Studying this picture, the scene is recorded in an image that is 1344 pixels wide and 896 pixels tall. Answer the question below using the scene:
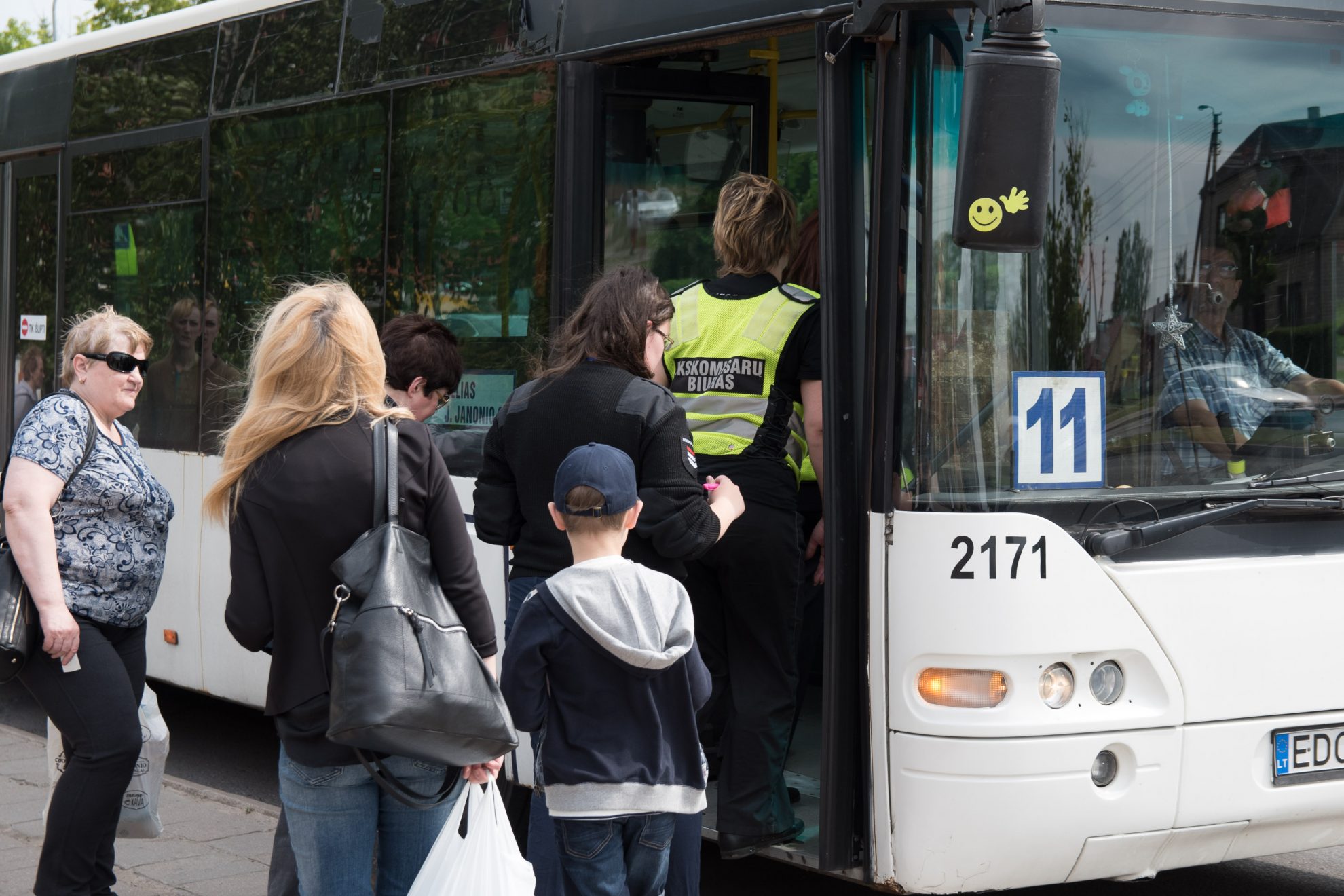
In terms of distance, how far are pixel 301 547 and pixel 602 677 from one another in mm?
695

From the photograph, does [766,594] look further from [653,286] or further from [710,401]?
[653,286]

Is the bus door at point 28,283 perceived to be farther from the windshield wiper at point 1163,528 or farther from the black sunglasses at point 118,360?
the windshield wiper at point 1163,528

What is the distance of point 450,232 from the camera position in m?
5.68

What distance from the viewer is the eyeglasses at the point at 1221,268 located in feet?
14.3

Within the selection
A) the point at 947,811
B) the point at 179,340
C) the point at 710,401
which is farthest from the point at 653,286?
the point at 179,340

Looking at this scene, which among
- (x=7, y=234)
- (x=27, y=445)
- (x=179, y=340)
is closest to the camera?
(x=27, y=445)

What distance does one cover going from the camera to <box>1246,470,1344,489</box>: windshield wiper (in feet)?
14.3

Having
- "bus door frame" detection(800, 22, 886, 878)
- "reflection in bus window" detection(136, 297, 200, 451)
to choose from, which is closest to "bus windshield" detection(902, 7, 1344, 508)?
"bus door frame" detection(800, 22, 886, 878)

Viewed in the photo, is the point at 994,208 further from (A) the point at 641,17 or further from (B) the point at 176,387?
(B) the point at 176,387

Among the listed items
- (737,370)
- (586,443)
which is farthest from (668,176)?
(586,443)

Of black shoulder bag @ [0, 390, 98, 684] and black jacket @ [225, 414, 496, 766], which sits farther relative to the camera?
black shoulder bag @ [0, 390, 98, 684]

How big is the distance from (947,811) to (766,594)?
32.7 inches

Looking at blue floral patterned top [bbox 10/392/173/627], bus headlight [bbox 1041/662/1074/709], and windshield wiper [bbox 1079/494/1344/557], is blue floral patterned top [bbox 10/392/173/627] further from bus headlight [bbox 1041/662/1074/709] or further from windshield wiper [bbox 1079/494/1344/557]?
windshield wiper [bbox 1079/494/1344/557]

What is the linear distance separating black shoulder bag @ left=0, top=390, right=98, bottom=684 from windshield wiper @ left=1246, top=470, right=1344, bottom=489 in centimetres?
317
